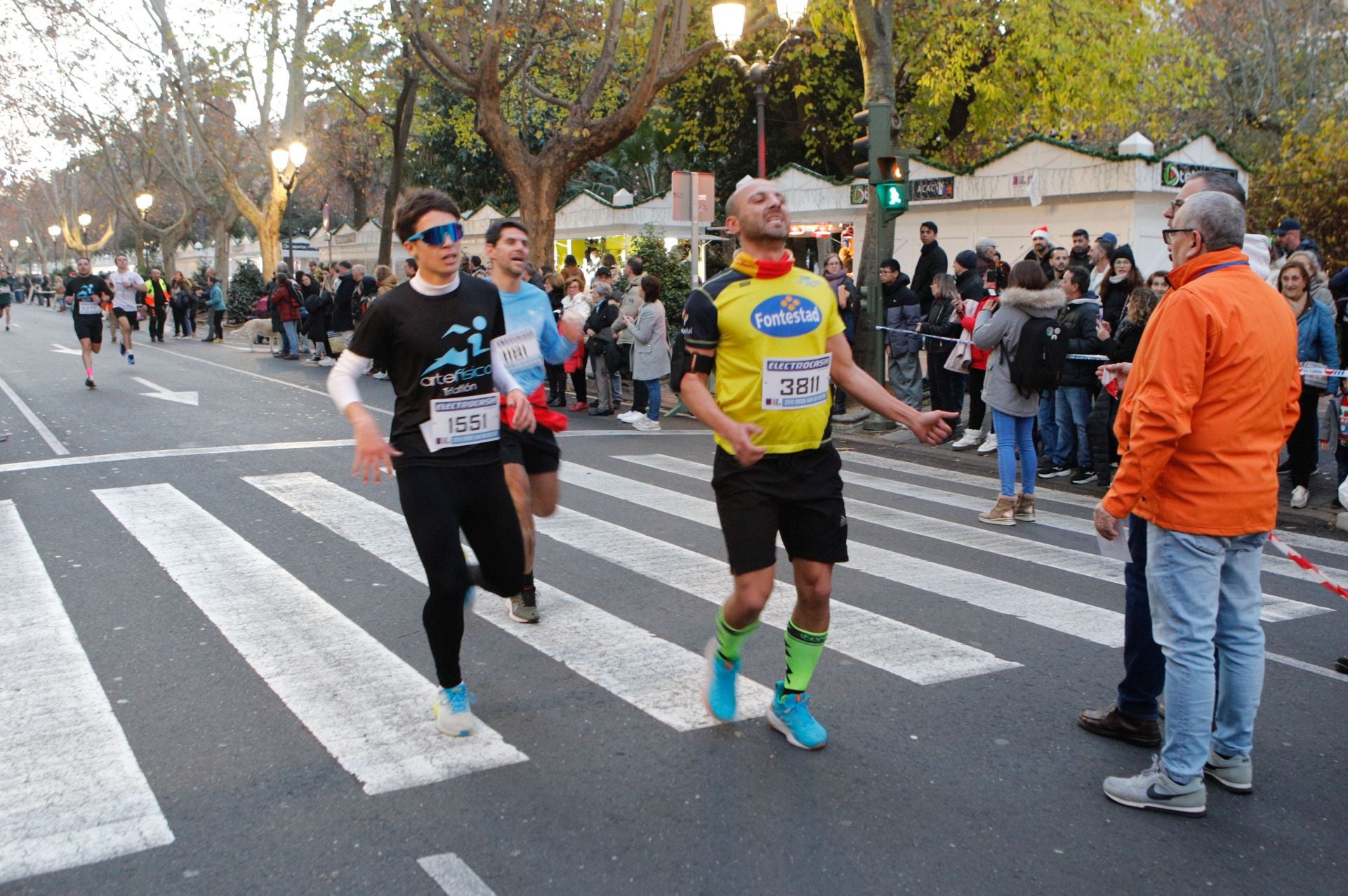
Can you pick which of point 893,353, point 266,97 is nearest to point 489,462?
point 893,353

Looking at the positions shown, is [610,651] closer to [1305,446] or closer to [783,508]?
Answer: [783,508]

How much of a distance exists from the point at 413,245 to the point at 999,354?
5.05 metres

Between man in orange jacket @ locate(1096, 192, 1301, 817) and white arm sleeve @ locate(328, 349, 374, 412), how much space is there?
99.9 inches

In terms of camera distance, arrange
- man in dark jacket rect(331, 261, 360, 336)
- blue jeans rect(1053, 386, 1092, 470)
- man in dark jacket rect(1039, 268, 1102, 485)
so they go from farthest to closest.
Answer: man in dark jacket rect(331, 261, 360, 336), blue jeans rect(1053, 386, 1092, 470), man in dark jacket rect(1039, 268, 1102, 485)

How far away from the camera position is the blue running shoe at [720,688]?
447 cm

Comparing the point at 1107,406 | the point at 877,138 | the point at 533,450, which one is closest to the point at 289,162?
the point at 877,138

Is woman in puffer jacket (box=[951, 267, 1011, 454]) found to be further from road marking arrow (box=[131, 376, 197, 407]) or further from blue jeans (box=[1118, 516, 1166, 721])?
road marking arrow (box=[131, 376, 197, 407])

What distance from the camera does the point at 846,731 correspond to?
443 centimetres

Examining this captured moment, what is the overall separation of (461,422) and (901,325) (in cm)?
994

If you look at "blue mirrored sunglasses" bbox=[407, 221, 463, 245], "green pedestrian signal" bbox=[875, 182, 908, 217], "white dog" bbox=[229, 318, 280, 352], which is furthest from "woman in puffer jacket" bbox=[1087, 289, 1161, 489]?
"white dog" bbox=[229, 318, 280, 352]

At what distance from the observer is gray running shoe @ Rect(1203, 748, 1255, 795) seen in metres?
3.93

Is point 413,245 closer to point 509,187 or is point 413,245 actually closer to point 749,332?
point 749,332

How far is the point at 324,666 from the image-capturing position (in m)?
5.16

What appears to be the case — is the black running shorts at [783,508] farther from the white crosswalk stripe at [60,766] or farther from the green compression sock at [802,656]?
the white crosswalk stripe at [60,766]
